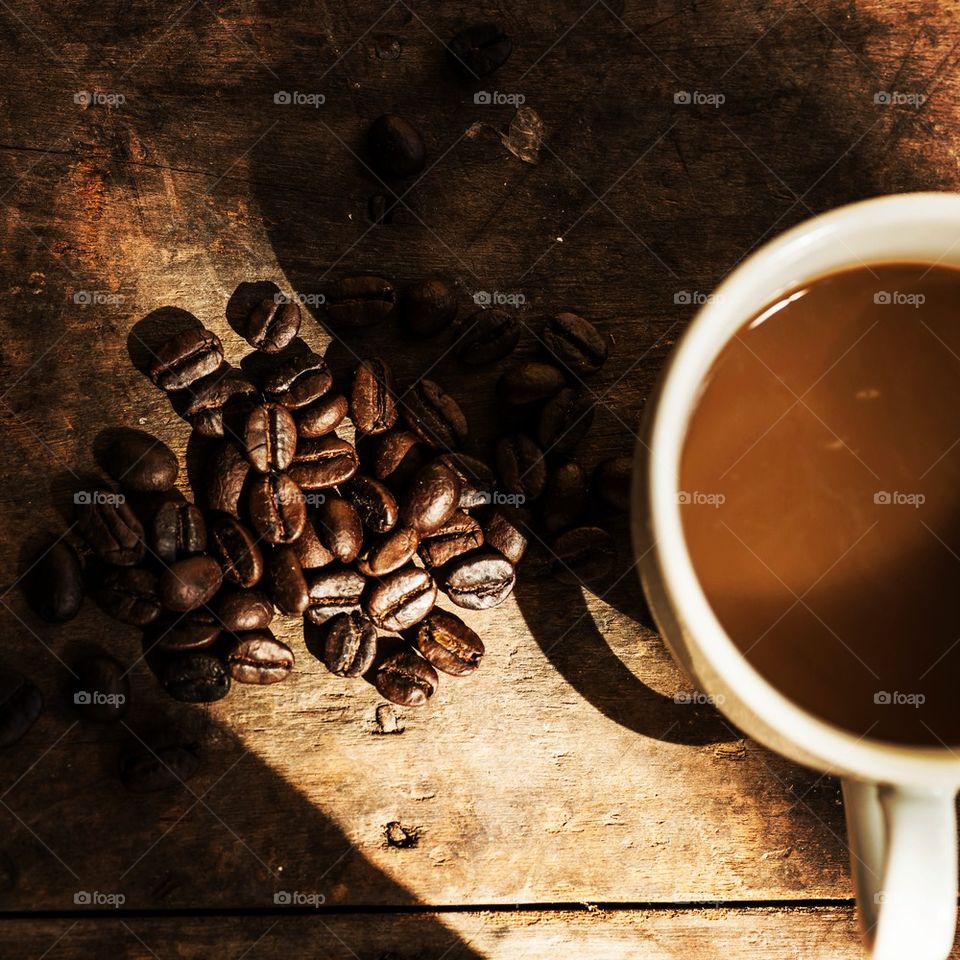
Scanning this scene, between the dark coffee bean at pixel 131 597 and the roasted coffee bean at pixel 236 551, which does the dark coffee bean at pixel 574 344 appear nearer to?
the roasted coffee bean at pixel 236 551

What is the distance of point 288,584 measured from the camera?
1068 millimetres

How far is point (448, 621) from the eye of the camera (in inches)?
43.1

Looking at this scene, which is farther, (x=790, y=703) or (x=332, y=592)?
(x=332, y=592)

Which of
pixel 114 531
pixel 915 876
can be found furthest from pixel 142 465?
pixel 915 876

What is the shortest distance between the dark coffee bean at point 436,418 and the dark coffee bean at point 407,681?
283 mm

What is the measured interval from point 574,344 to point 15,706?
840 millimetres

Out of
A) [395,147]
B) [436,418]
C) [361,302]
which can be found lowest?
[436,418]

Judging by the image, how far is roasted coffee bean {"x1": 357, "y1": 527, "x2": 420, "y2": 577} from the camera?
3.55 feet

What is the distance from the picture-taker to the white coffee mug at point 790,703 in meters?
0.70

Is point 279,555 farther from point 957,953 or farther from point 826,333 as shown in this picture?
point 957,953

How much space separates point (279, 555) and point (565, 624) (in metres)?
0.38

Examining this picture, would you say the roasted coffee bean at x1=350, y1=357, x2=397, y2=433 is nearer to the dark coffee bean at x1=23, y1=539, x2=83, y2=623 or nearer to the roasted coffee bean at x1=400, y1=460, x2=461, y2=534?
the roasted coffee bean at x1=400, y1=460, x2=461, y2=534

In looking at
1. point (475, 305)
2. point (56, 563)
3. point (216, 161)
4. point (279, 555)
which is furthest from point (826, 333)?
point (56, 563)

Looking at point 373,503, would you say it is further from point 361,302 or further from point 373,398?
point 361,302
